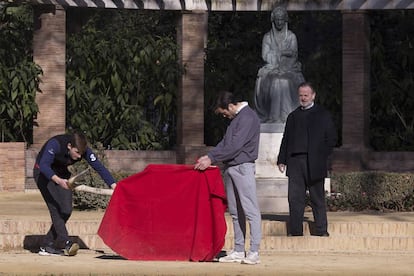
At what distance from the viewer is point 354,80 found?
93.9ft

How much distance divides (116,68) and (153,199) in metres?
13.5

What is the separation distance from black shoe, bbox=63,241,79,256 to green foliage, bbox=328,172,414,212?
242 inches

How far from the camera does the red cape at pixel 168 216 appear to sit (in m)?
15.3

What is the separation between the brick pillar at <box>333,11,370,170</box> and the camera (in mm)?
28578

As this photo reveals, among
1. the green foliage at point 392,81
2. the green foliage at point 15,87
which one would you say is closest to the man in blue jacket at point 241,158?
the green foliage at point 15,87

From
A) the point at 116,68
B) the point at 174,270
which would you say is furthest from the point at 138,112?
the point at 174,270

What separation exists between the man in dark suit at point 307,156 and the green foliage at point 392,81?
42.8ft

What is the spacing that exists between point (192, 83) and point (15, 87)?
3639 mm

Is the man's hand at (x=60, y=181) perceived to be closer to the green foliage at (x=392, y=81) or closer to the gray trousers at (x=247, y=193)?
the gray trousers at (x=247, y=193)

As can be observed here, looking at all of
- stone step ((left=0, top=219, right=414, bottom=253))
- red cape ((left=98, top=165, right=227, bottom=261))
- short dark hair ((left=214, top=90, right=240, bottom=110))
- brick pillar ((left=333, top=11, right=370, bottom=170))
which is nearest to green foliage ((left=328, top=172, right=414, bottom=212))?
Result: stone step ((left=0, top=219, right=414, bottom=253))

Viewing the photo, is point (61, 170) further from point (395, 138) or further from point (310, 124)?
point (395, 138)

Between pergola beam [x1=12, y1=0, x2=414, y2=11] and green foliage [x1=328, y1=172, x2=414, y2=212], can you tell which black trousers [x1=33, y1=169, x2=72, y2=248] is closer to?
green foliage [x1=328, y1=172, x2=414, y2=212]

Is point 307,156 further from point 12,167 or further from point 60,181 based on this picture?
point 12,167

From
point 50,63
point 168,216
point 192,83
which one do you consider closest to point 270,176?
point 168,216
